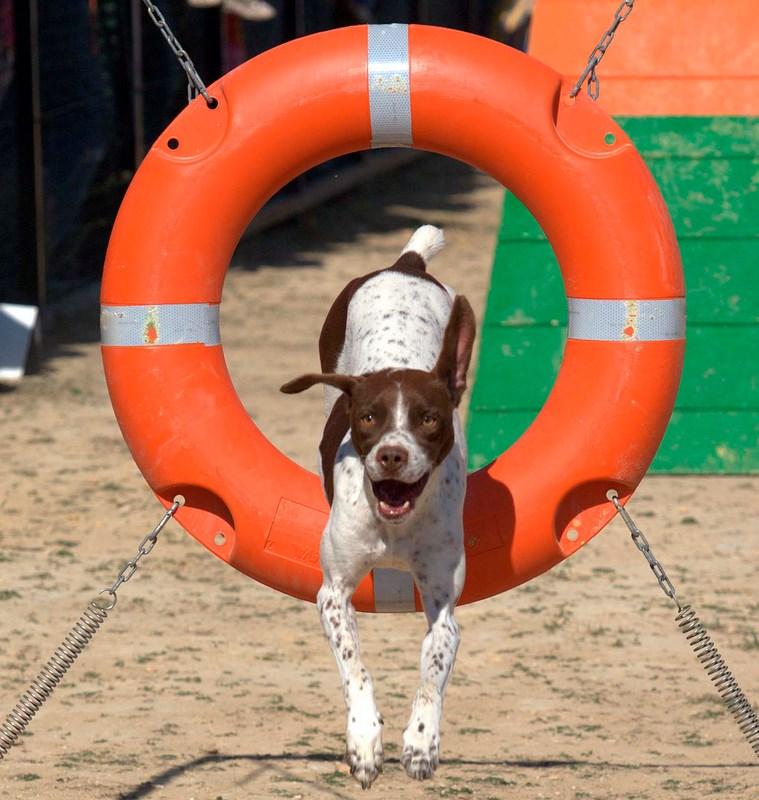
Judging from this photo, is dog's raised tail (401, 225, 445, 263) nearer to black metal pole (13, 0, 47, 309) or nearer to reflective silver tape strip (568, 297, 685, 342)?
reflective silver tape strip (568, 297, 685, 342)

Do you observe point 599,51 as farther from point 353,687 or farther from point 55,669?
point 55,669

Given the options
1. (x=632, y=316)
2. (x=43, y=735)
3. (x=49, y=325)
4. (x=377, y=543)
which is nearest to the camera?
(x=377, y=543)

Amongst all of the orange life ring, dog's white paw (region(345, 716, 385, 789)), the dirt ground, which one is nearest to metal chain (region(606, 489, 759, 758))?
the orange life ring

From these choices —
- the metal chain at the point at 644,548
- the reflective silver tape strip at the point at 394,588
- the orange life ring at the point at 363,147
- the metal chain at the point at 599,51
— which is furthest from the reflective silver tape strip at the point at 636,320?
the reflective silver tape strip at the point at 394,588

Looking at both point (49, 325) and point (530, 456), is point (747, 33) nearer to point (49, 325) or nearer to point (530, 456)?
point (530, 456)

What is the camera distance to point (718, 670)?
17.6 ft

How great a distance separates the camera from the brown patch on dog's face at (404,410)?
4.40 m

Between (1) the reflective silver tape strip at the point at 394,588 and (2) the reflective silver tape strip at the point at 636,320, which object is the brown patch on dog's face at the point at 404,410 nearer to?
(1) the reflective silver tape strip at the point at 394,588

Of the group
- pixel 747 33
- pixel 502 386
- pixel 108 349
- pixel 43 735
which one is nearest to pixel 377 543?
pixel 108 349

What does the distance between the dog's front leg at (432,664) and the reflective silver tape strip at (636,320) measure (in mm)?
927

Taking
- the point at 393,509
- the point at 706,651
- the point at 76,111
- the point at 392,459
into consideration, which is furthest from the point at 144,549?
the point at 76,111

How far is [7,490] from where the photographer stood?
9.67 metres

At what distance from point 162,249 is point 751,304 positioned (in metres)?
5.12

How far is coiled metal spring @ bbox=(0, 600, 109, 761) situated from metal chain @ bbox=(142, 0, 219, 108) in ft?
4.86
